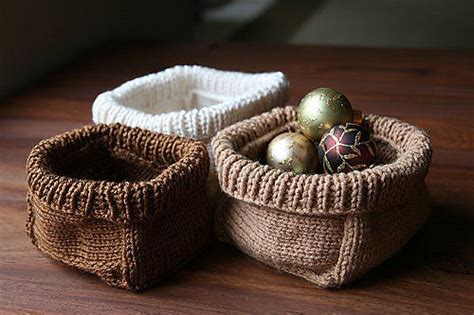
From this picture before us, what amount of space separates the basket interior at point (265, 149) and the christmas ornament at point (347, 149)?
4 centimetres

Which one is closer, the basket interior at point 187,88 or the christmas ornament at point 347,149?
the christmas ornament at point 347,149

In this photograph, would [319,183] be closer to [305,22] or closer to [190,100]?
[190,100]

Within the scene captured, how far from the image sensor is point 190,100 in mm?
852

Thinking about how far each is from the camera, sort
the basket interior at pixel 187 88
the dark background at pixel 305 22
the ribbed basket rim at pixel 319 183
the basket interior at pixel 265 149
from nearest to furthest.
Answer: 1. the ribbed basket rim at pixel 319 183
2. the basket interior at pixel 265 149
3. the basket interior at pixel 187 88
4. the dark background at pixel 305 22

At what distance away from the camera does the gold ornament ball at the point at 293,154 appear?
0.60 metres

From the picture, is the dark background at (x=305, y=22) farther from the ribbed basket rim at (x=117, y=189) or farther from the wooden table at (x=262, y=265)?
the ribbed basket rim at (x=117, y=189)

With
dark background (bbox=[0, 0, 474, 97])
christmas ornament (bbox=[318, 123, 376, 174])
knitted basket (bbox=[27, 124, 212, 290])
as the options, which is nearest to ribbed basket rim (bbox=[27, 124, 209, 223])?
knitted basket (bbox=[27, 124, 212, 290])

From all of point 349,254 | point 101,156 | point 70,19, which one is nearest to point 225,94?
point 101,156

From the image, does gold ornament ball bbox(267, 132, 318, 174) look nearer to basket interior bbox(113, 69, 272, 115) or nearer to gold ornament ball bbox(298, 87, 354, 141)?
gold ornament ball bbox(298, 87, 354, 141)

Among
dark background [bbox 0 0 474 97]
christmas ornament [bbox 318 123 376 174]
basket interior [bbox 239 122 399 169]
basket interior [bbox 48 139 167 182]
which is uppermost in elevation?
christmas ornament [bbox 318 123 376 174]

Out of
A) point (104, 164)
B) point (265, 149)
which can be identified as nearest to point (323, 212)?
point (265, 149)

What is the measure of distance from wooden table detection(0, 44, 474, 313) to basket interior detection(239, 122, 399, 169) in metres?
0.08

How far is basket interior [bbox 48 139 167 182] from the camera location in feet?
2.16

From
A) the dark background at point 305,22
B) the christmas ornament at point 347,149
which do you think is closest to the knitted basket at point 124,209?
the christmas ornament at point 347,149
